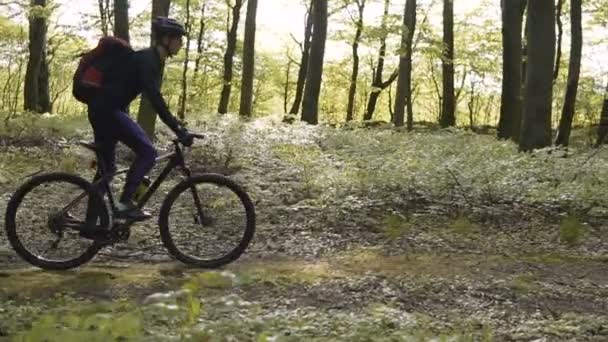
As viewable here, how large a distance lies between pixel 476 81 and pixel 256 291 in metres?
44.5

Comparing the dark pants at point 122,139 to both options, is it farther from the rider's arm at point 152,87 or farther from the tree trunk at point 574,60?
the tree trunk at point 574,60

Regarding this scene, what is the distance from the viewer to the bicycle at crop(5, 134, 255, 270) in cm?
609

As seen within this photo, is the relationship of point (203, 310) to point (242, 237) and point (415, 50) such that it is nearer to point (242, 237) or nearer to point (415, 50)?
point (242, 237)

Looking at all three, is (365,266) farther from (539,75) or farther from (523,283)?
(539,75)

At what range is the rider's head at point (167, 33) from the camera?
600 centimetres

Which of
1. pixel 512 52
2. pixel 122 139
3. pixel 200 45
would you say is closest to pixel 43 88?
pixel 200 45

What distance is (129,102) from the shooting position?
6051mm

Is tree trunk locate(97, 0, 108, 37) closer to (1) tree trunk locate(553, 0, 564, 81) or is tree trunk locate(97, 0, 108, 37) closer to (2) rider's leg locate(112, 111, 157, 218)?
(1) tree trunk locate(553, 0, 564, 81)

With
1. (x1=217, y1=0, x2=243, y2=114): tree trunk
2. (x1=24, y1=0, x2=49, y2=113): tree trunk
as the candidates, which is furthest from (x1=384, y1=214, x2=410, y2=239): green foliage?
(x1=217, y1=0, x2=243, y2=114): tree trunk

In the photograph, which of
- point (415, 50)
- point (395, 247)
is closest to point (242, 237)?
point (395, 247)

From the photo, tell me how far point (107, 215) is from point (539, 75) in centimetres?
935

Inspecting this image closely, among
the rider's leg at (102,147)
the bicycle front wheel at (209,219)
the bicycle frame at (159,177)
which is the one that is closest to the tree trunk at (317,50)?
the bicycle front wheel at (209,219)

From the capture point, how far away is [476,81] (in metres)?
47.6

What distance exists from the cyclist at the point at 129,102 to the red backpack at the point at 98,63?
0.06 meters
